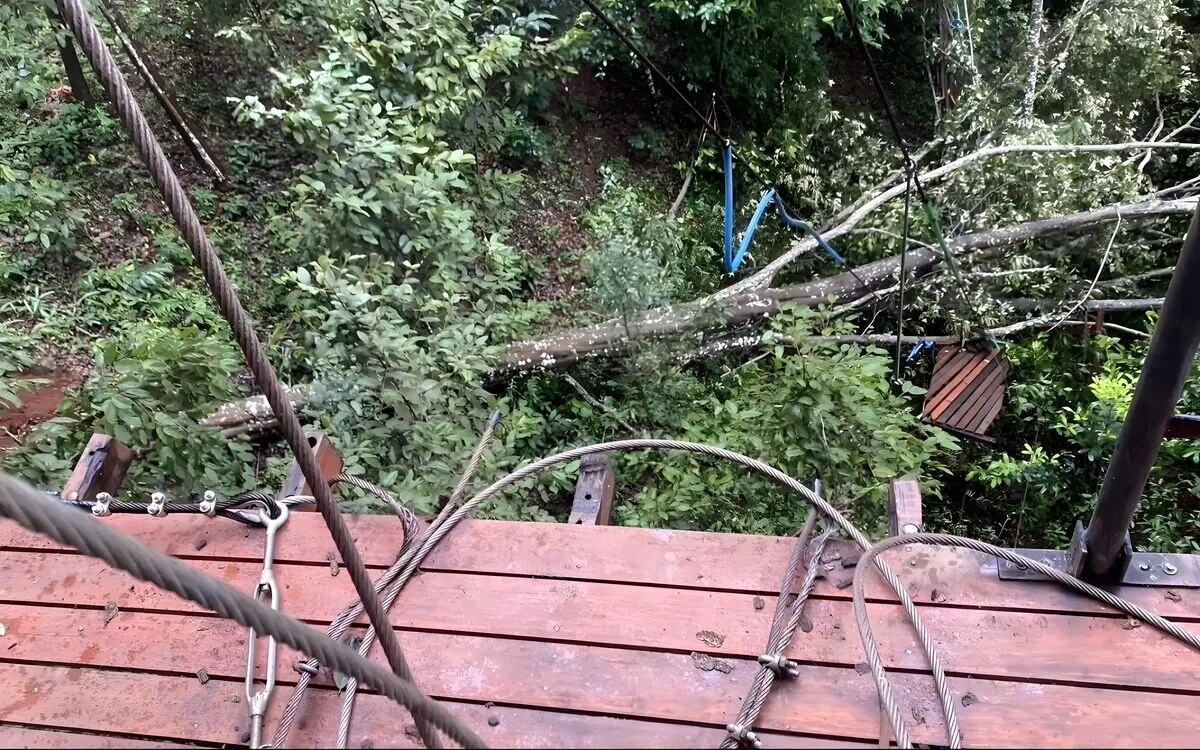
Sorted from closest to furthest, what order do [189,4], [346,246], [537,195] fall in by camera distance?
1. [346,246]
2. [189,4]
3. [537,195]

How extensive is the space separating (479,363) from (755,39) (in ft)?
17.0

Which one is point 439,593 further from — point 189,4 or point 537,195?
point 189,4

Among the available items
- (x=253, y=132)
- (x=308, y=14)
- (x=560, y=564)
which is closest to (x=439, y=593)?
(x=560, y=564)

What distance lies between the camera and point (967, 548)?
1560 mm

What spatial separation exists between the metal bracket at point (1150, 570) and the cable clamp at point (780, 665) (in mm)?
566

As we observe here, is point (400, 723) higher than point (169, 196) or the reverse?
the reverse

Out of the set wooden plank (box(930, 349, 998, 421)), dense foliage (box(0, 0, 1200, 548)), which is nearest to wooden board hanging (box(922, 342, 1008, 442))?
wooden plank (box(930, 349, 998, 421))

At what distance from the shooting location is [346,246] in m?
3.35

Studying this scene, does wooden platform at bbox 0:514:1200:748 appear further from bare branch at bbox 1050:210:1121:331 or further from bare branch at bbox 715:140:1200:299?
bare branch at bbox 1050:210:1121:331

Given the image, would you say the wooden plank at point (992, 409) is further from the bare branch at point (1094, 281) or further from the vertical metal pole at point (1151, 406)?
the vertical metal pole at point (1151, 406)

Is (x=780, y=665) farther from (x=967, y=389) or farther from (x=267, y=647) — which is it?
(x=967, y=389)

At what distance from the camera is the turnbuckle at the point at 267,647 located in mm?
1378

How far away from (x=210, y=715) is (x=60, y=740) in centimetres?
30

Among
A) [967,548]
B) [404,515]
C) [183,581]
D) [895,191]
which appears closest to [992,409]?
[895,191]
